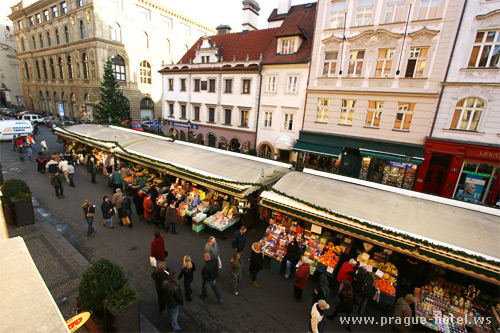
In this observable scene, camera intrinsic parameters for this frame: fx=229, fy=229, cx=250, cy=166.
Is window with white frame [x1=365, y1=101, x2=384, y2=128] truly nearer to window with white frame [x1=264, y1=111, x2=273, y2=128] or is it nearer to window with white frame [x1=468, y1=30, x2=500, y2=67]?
window with white frame [x1=468, y1=30, x2=500, y2=67]

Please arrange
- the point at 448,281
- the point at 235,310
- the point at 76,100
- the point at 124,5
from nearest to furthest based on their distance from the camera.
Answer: the point at 235,310 → the point at 448,281 → the point at 124,5 → the point at 76,100

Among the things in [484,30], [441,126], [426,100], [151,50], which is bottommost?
[441,126]

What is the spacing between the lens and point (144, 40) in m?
41.9

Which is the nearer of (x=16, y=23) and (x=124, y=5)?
(x=124, y=5)

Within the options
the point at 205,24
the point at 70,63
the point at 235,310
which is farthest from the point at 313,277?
the point at 205,24

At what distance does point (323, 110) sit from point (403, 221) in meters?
13.1

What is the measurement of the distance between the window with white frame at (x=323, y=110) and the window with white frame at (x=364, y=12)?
5.62 metres

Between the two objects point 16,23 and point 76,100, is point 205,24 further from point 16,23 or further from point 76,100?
point 16,23

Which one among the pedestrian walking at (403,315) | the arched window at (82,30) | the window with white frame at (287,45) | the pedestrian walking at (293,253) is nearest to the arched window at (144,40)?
the arched window at (82,30)

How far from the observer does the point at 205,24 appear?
51906mm

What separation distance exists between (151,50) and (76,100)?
16718 millimetres

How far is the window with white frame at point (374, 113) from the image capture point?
658 inches

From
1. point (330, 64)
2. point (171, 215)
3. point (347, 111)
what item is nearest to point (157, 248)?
point (171, 215)

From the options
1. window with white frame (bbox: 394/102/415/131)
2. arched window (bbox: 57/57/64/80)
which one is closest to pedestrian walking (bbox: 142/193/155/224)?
window with white frame (bbox: 394/102/415/131)
